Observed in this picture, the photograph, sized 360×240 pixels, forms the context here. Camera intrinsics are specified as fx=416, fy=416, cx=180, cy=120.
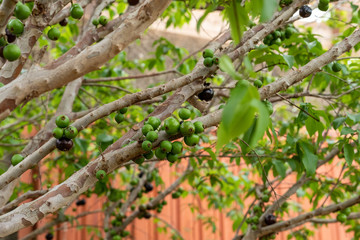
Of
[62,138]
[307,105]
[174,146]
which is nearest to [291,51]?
[307,105]

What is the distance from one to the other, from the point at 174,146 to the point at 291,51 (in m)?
1.35

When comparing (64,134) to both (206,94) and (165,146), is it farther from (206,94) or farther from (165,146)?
(206,94)

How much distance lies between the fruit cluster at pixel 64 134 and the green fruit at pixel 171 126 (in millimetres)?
461

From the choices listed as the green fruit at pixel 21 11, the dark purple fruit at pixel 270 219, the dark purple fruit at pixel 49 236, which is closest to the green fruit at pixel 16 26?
the green fruit at pixel 21 11

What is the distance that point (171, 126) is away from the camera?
163 cm

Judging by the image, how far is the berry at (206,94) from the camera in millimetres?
1927

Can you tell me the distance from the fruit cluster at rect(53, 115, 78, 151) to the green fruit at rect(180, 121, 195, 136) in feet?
1.71

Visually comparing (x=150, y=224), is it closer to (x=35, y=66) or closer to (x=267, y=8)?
(x=35, y=66)

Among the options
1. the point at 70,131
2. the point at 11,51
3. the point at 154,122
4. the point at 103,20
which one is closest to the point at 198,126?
the point at 154,122

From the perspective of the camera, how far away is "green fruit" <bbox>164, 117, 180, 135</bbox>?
5.36ft

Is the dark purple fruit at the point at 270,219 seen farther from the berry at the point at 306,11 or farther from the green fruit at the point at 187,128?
the green fruit at the point at 187,128

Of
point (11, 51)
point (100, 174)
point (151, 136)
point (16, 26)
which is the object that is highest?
point (16, 26)

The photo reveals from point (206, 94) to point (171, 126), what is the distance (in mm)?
369

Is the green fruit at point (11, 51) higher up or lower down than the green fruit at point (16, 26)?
lower down
